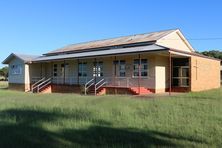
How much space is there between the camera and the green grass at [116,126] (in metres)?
9.72

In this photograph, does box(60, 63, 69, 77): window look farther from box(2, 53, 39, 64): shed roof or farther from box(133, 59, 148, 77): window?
box(133, 59, 148, 77): window

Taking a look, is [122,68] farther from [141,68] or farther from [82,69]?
[82,69]

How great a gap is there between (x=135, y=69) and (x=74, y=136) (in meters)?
19.1

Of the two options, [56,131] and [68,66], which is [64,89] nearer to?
[68,66]

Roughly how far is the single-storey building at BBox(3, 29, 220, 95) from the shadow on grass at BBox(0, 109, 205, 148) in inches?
538

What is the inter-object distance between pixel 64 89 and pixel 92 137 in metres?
23.7

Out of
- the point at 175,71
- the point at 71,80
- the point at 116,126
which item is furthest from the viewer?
the point at 71,80

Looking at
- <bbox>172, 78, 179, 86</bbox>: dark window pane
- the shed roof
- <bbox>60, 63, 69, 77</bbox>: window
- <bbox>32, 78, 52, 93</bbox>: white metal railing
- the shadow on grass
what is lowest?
the shadow on grass

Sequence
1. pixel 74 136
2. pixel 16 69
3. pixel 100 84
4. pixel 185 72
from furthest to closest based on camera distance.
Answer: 1. pixel 16 69
2. pixel 100 84
3. pixel 185 72
4. pixel 74 136

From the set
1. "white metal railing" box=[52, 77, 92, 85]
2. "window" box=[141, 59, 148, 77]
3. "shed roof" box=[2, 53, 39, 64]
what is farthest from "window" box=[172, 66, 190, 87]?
"shed roof" box=[2, 53, 39, 64]

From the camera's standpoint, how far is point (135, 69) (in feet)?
95.9

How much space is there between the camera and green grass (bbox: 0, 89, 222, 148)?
31.9 feet

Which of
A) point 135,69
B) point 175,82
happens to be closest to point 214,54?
point 175,82

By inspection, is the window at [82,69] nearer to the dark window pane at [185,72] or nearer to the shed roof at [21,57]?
the shed roof at [21,57]
